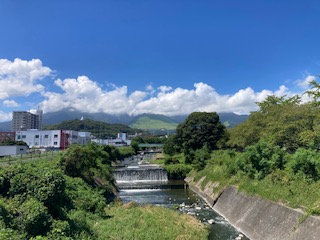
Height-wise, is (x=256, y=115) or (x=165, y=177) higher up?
(x=256, y=115)

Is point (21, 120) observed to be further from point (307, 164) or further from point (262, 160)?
point (307, 164)

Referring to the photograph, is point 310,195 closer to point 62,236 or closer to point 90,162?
point 62,236

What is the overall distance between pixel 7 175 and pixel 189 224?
10.7m

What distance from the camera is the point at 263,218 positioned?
57.8 feet

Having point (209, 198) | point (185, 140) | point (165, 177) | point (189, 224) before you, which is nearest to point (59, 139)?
point (185, 140)

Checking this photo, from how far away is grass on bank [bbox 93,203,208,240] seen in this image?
15.3 m

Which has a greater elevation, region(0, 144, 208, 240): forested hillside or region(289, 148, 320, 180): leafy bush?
region(289, 148, 320, 180): leafy bush

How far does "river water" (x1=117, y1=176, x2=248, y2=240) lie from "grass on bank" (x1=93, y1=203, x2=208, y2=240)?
148cm

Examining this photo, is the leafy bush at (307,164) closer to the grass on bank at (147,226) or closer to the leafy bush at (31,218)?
the grass on bank at (147,226)

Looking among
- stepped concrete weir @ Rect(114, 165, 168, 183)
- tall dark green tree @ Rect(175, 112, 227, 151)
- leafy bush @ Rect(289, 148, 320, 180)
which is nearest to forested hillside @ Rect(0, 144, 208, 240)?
leafy bush @ Rect(289, 148, 320, 180)

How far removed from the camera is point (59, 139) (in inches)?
3912

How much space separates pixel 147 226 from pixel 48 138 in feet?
300

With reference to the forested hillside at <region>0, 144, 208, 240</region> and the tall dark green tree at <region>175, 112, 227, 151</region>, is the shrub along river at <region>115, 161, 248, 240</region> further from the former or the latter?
the tall dark green tree at <region>175, 112, 227, 151</region>

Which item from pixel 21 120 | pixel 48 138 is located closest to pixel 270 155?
pixel 48 138
